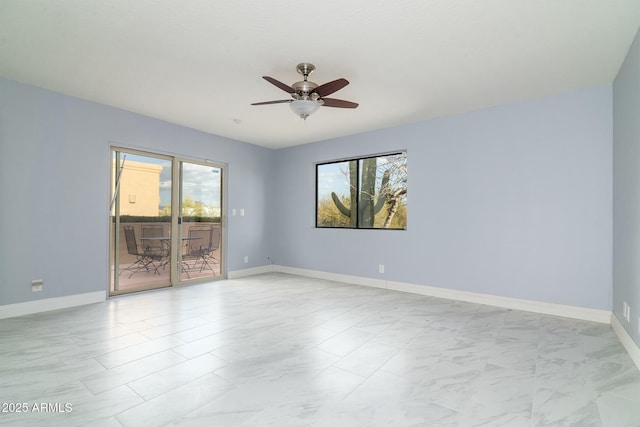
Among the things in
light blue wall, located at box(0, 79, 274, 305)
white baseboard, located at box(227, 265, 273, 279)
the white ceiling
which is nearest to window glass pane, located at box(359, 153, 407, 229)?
the white ceiling

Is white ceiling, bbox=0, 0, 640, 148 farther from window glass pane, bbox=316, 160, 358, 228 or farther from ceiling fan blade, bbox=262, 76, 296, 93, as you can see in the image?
window glass pane, bbox=316, 160, 358, 228

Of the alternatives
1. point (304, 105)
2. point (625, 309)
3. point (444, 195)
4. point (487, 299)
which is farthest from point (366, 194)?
point (625, 309)

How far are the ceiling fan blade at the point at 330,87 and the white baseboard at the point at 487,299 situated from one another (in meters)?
3.16

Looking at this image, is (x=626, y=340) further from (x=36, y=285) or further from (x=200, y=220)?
(x=36, y=285)

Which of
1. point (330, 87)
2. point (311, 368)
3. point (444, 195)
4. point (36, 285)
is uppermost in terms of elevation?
point (330, 87)

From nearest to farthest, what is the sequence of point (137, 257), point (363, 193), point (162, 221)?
point (137, 257) < point (162, 221) < point (363, 193)

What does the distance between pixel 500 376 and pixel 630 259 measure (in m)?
1.60

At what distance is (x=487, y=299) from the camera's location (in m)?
4.13

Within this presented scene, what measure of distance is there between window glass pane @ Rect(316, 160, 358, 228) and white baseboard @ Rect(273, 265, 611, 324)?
987 mm

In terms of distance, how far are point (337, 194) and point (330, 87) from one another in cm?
325

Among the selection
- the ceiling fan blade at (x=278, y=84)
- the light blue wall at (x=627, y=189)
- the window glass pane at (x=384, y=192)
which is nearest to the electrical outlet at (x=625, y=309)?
the light blue wall at (x=627, y=189)

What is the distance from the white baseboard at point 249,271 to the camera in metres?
5.89

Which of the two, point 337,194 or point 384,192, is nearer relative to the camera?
point 384,192

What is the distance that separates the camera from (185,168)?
5.31m
